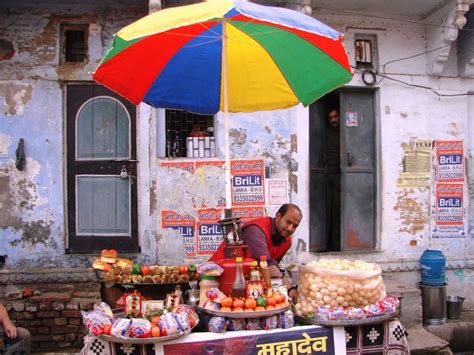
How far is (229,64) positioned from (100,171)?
2.66m

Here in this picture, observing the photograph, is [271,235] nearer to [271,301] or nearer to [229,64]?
[271,301]

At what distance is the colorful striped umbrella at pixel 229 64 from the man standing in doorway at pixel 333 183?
2.79 meters

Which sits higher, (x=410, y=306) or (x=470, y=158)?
(x=470, y=158)

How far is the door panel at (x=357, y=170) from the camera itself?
6.70 metres

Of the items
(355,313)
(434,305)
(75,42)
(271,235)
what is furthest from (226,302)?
(75,42)

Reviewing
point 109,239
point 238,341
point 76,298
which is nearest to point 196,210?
point 109,239

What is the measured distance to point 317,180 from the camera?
687 cm

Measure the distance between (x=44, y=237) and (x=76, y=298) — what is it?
0.93m

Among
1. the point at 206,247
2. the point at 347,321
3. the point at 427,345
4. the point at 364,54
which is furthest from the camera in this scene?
the point at 364,54

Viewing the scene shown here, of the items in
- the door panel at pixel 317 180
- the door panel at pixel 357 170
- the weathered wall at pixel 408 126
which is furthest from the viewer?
the door panel at pixel 317 180

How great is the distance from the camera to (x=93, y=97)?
6082 mm

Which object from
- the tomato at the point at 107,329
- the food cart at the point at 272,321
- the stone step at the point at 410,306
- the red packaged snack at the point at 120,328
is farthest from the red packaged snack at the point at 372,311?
the stone step at the point at 410,306

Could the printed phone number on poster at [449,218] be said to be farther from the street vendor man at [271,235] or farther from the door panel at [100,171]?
the door panel at [100,171]

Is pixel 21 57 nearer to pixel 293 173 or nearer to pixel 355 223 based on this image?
pixel 293 173
